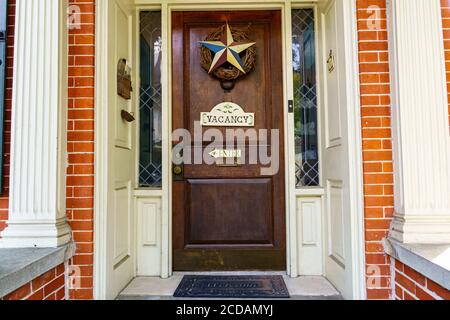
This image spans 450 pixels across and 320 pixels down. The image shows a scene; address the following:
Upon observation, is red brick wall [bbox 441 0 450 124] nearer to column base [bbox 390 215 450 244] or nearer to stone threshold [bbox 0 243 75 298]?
column base [bbox 390 215 450 244]

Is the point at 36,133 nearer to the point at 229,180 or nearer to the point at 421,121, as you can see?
the point at 229,180

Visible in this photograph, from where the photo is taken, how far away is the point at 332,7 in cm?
215

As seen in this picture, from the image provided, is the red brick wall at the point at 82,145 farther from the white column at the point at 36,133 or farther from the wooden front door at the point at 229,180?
the wooden front door at the point at 229,180

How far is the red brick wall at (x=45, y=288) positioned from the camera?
1403 millimetres

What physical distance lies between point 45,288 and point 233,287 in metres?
1.13

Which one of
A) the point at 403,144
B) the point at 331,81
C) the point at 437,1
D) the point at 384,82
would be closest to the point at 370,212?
the point at 403,144

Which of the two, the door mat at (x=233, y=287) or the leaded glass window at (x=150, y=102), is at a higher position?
the leaded glass window at (x=150, y=102)

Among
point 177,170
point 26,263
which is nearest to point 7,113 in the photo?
point 26,263

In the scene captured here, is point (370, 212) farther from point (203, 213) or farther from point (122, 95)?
point (122, 95)

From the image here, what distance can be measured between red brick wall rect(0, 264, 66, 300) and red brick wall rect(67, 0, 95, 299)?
9cm

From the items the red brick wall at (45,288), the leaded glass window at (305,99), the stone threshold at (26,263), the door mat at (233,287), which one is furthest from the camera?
the leaded glass window at (305,99)

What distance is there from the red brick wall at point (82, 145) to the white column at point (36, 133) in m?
0.10

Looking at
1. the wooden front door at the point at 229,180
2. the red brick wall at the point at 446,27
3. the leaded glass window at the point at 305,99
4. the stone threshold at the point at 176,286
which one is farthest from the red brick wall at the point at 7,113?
the red brick wall at the point at 446,27

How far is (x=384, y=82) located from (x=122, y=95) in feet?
5.42
